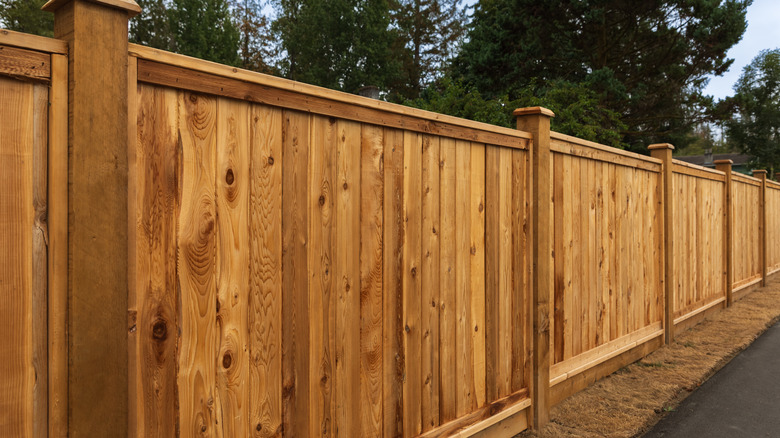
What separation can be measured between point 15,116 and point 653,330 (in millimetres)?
5092

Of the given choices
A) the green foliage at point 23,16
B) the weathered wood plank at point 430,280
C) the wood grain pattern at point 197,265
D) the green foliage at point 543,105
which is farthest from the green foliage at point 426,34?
the wood grain pattern at point 197,265

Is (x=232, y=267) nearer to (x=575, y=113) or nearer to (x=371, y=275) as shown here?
(x=371, y=275)

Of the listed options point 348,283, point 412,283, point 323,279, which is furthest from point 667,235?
point 323,279

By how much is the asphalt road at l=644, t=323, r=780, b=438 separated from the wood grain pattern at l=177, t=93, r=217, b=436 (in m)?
2.66

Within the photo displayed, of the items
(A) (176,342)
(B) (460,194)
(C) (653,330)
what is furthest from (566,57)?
(A) (176,342)

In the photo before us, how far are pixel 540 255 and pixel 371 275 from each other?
141 centimetres

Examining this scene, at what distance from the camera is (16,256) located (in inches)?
52.5

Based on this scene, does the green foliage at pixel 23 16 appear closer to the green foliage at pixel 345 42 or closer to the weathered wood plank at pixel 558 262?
the green foliage at pixel 345 42

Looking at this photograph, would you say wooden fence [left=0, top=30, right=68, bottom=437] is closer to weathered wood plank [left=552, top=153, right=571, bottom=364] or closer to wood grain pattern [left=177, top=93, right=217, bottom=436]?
wood grain pattern [left=177, top=93, right=217, bottom=436]

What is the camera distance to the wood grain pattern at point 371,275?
2.23 metres

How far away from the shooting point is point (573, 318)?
12.2 ft

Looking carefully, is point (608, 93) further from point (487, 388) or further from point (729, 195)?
point (487, 388)

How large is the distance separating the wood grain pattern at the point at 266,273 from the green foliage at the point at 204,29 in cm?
1898

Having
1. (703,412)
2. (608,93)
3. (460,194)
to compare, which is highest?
(608,93)
